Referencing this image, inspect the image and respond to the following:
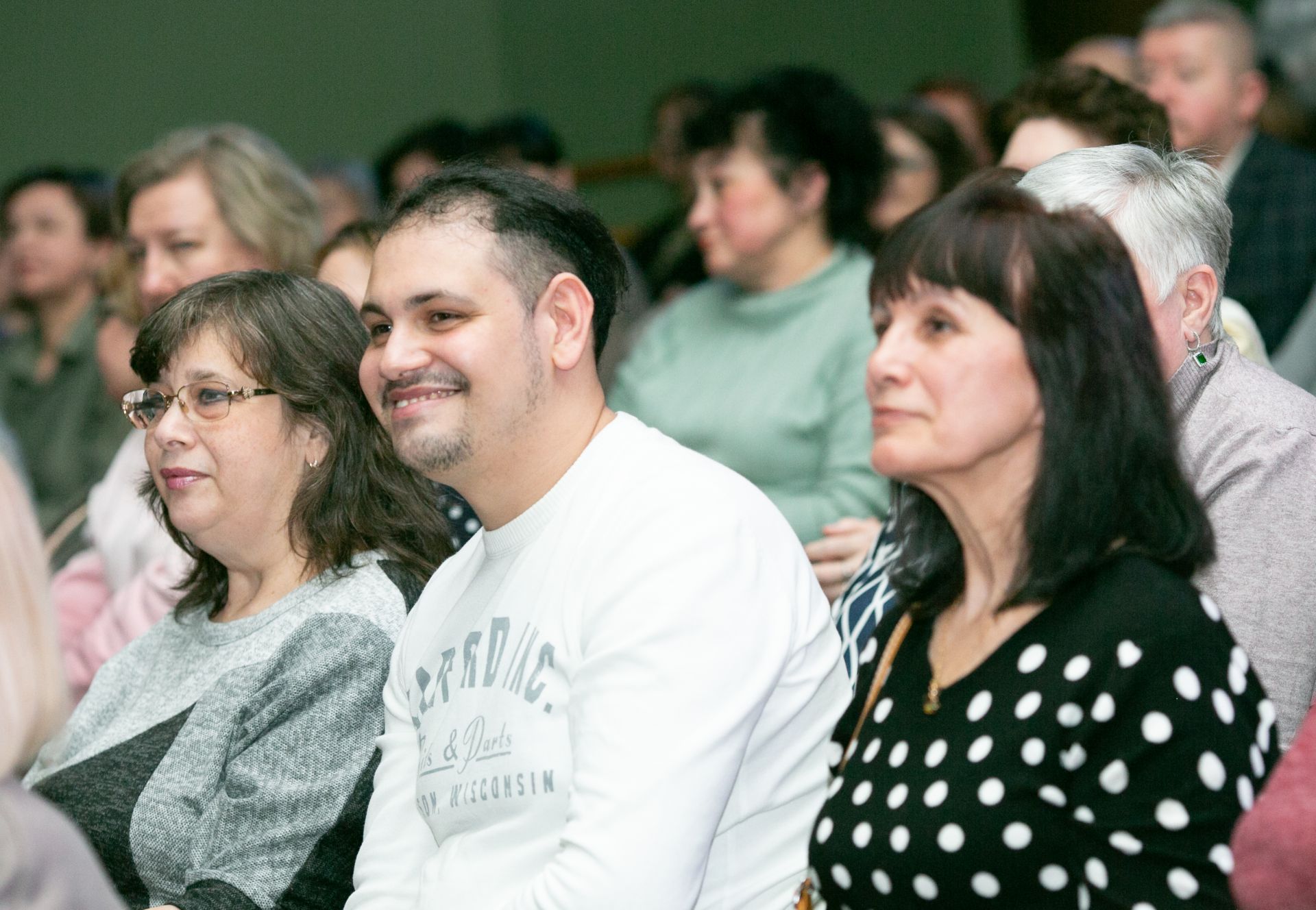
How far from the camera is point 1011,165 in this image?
7.18ft

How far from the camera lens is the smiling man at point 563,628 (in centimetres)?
142

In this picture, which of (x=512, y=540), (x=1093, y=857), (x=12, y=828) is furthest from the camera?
(x=512, y=540)

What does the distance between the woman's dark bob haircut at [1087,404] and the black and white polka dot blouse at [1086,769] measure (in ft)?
0.11

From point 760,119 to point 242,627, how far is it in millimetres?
1501

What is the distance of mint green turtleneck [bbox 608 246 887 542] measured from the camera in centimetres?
256

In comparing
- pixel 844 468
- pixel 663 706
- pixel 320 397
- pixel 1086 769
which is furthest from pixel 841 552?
pixel 1086 769

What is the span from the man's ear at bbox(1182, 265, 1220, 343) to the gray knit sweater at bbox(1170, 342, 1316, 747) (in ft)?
0.15

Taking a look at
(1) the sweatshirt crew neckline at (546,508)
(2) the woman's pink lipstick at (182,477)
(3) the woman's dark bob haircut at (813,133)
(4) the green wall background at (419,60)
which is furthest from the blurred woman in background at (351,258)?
(4) the green wall background at (419,60)

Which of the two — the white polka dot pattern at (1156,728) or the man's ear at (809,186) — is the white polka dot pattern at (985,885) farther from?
the man's ear at (809,186)

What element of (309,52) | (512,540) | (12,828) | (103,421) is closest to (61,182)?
(103,421)

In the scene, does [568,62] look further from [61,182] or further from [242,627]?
[242,627]

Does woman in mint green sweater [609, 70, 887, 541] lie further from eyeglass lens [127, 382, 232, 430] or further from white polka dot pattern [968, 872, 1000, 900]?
white polka dot pattern [968, 872, 1000, 900]

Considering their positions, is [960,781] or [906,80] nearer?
[960,781]

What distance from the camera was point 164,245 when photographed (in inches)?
116
